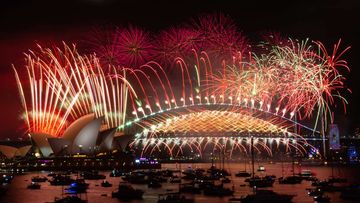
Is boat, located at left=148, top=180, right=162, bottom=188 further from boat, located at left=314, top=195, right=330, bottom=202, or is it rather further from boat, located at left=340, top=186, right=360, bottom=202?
boat, located at left=340, top=186, right=360, bottom=202

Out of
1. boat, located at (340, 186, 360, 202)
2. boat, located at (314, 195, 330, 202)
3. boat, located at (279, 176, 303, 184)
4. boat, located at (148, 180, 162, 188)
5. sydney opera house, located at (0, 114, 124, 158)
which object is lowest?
boat, located at (314, 195, 330, 202)

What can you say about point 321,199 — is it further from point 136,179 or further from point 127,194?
point 136,179

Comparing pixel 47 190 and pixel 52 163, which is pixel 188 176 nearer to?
pixel 47 190

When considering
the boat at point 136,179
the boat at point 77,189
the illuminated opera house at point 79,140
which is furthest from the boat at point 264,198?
the illuminated opera house at point 79,140

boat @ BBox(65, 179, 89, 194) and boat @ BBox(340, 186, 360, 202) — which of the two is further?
boat @ BBox(65, 179, 89, 194)

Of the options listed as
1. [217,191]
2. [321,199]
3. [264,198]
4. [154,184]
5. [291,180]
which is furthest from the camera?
[291,180]

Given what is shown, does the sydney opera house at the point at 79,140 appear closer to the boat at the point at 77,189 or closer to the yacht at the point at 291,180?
the boat at the point at 77,189

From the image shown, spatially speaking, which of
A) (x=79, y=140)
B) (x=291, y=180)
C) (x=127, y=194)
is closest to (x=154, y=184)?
(x=127, y=194)

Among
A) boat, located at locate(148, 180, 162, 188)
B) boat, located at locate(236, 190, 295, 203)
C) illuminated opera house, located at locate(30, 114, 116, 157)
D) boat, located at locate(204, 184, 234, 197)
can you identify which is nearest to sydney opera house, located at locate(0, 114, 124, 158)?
illuminated opera house, located at locate(30, 114, 116, 157)
